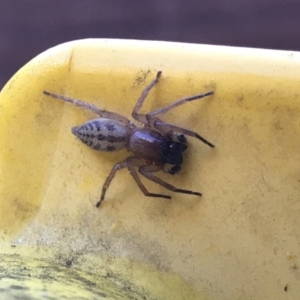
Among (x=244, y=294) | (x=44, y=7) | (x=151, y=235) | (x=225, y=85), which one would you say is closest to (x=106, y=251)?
(x=151, y=235)

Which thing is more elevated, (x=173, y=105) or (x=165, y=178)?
(x=173, y=105)

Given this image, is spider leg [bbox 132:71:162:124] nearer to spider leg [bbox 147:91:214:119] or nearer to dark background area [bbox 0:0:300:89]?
spider leg [bbox 147:91:214:119]

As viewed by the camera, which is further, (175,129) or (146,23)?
(146,23)

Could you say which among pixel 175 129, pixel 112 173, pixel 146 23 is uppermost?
pixel 146 23

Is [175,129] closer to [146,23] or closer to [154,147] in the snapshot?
[154,147]

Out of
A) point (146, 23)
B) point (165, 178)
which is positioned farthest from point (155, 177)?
point (146, 23)

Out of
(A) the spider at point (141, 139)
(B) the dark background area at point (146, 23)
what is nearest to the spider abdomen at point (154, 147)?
(A) the spider at point (141, 139)

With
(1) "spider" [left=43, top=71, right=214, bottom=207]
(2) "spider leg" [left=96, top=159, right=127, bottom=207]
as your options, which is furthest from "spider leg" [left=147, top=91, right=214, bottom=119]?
(2) "spider leg" [left=96, top=159, right=127, bottom=207]
